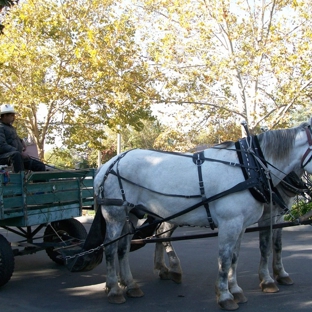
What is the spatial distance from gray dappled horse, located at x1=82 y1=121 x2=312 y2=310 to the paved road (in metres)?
0.27

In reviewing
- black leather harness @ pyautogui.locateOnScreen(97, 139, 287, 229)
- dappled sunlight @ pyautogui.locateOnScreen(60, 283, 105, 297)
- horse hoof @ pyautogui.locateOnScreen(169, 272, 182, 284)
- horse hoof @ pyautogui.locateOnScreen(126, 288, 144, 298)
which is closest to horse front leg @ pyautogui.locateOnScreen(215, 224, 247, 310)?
black leather harness @ pyautogui.locateOnScreen(97, 139, 287, 229)

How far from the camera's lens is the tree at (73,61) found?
14.0 m

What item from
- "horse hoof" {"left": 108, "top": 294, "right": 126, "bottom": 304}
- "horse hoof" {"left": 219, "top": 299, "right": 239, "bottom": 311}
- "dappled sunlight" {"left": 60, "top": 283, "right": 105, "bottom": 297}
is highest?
"horse hoof" {"left": 219, "top": 299, "right": 239, "bottom": 311}

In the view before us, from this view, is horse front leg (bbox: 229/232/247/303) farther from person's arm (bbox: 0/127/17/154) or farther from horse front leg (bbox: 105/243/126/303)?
person's arm (bbox: 0/127/17/154)

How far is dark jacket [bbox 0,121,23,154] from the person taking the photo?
6520 millimetres

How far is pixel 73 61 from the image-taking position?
14.6m

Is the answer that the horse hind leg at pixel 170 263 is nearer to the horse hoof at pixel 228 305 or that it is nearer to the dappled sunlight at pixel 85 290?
the dappled sunlight at pixel 85 290

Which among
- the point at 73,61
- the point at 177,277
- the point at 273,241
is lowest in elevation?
the point at 177,277

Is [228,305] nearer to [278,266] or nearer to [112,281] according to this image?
[278,266]

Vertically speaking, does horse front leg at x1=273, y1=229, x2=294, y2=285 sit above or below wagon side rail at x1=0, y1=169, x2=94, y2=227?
below

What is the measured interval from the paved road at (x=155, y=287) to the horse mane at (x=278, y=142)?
1.70 meters

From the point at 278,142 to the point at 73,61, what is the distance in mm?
10652

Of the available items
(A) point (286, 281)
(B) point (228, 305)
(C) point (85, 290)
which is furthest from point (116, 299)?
(A) point (286, 281)

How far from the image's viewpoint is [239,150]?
5.19 metres
